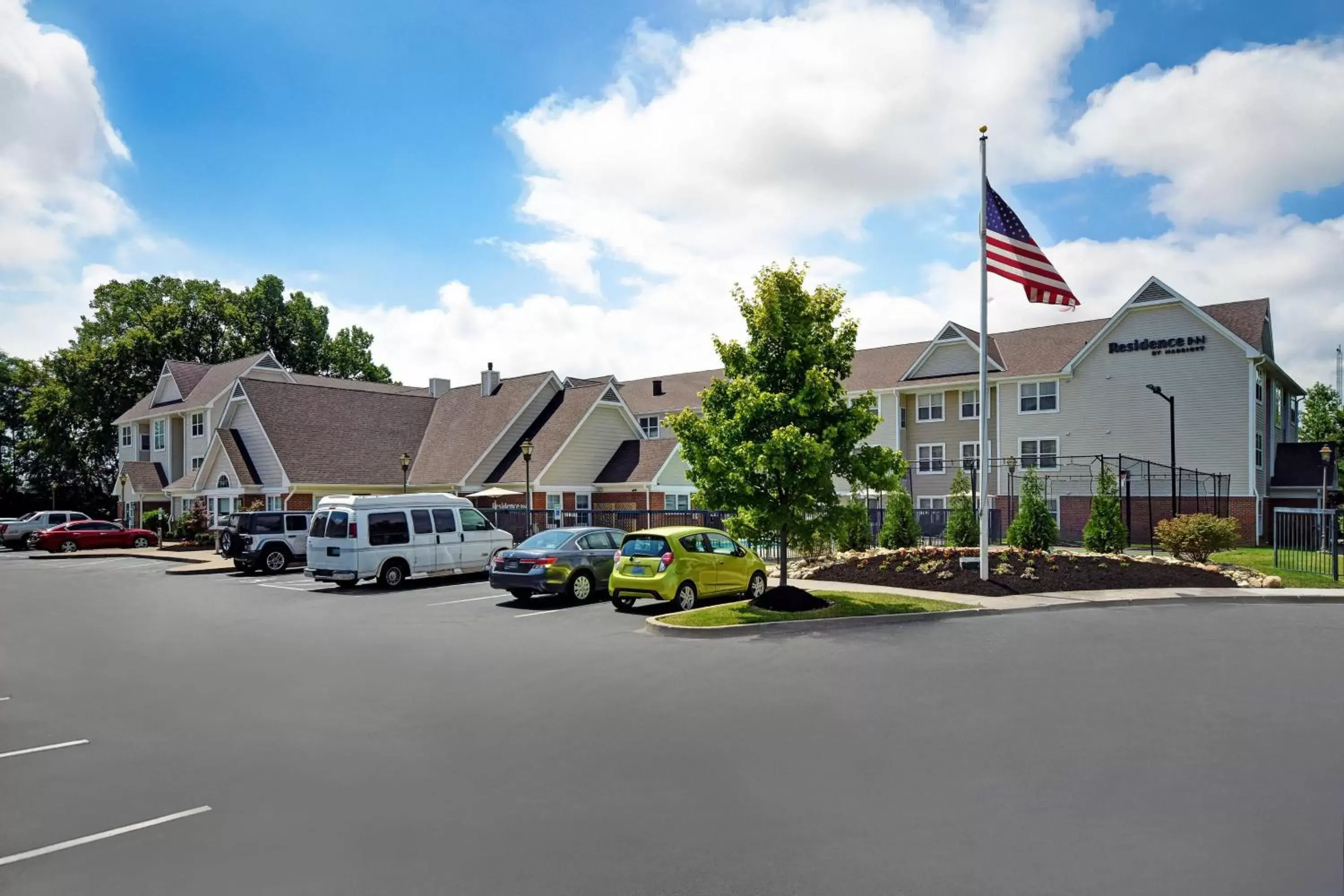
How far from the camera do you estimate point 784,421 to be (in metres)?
16.1

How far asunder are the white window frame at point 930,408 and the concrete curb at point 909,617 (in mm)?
25922

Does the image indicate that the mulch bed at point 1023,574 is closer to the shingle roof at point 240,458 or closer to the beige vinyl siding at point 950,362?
the beige vinyl siding at point 950,362

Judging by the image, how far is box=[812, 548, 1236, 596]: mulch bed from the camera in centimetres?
1972

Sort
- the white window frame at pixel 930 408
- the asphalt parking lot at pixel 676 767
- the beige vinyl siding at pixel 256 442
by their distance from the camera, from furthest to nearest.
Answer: the white window frame at pixel 930 408 → the beige vinyl siding at pixel 256 442 → the asphalt parking lot at pixel 676 767

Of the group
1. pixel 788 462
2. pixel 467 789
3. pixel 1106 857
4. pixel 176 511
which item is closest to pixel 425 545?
pixel 788 462

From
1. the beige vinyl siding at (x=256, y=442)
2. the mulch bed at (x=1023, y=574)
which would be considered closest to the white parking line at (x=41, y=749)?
the mulch bed at (x=1023, y=574)

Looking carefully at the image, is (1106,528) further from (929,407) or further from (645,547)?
(929,407)

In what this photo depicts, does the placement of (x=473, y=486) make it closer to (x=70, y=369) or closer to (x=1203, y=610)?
(x=1203, y=610)

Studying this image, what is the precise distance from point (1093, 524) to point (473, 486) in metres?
24.7

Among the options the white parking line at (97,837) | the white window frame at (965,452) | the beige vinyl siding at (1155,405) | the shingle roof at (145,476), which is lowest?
the white parking line at (97,837)

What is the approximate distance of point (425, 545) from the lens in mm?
22453

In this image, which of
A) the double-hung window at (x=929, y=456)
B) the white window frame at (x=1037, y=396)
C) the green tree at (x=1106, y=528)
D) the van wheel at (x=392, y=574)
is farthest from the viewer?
the double-hung window at (x=929, y=456)

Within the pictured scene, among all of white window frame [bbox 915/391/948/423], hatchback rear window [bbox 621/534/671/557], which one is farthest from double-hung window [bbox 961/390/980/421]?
hatchback rear window [bbox 621/534/671/557]

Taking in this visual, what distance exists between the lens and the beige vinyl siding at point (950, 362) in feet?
141
